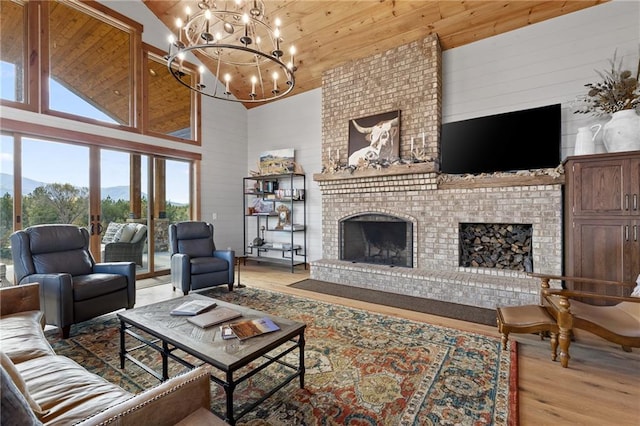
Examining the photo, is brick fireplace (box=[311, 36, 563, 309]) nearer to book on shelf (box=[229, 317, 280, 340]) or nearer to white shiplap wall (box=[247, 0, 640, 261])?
white shiplap wall (box=[247, 0, 640, 261])

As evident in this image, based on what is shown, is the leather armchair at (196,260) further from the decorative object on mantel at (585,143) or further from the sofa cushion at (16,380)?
the decorative object on mantel at (585,143)

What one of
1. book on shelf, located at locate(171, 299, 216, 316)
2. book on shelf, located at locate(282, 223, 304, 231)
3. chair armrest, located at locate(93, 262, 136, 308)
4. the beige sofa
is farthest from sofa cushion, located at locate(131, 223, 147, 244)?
the beige sofa

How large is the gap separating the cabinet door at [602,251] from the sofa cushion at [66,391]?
406 cm

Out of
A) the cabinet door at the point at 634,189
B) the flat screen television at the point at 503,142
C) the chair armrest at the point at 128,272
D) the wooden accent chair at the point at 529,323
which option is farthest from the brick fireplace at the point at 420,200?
the chair armrest at the point at 128,272

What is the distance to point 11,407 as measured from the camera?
72 centimetres

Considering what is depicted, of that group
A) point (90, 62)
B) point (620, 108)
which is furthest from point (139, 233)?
point (620, 108)

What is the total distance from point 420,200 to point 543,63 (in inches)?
90.9

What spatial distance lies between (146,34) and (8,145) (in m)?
2.83

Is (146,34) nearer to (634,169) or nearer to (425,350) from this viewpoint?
(425,350)

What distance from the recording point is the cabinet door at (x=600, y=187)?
114 inches

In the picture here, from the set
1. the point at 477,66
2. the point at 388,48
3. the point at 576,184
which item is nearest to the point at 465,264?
the point at 576,184

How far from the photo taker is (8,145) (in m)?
3.75

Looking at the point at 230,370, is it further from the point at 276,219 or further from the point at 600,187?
the point at 276,219

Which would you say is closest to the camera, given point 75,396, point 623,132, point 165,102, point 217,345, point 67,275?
point 75,396
